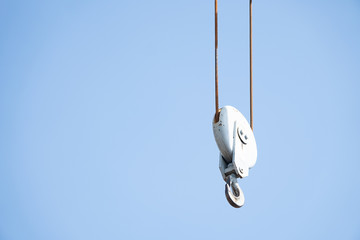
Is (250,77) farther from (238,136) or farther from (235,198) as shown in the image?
(235,198)

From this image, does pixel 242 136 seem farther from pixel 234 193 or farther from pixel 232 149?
pixel 234 193

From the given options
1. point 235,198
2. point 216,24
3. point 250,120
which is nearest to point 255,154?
point 250,120

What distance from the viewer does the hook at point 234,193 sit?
796cm

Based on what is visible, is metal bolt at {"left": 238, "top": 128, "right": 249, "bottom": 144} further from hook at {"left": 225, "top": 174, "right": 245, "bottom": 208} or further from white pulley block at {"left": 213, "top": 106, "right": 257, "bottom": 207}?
hook at {"left": 225, "top": 174, "right": 245, "bottom": 208}

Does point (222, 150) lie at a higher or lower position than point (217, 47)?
lower

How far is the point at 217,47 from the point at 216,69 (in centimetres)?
28

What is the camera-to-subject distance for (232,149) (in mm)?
8367

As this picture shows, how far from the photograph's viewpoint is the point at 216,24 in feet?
26.5

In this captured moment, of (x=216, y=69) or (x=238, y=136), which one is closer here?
(x=216, y=69)

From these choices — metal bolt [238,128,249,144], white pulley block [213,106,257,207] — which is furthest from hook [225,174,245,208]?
metal bolt [238,128,249,144]

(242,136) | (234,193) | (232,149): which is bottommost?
(234,193)

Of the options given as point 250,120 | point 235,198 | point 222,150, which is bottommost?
point 235,198

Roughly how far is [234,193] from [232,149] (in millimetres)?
501

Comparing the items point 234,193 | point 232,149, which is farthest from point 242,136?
point 234,193
